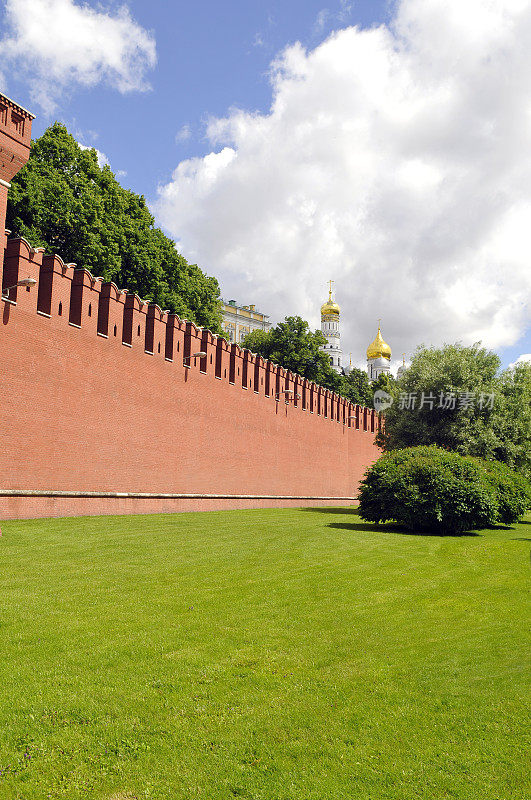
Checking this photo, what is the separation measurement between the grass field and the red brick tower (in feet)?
30.0

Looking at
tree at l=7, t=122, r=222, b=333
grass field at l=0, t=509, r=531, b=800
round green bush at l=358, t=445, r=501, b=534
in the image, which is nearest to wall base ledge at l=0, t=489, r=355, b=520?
grass field at l=0, t=509, r=531, b=800

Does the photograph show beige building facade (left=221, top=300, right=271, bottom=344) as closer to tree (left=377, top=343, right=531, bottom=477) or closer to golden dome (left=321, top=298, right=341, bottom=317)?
golden dome (left=321, top=298, right=341, bottom=317)

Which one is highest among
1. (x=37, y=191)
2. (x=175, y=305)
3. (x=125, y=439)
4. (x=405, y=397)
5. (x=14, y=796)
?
(x=37, y=191)

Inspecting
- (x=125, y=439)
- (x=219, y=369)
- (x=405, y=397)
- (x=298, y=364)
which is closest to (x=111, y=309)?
(x=125, y=439)

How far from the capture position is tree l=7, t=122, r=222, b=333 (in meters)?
28.7

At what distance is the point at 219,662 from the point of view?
601cm

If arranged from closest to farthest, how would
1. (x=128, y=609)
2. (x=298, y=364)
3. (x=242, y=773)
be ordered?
(x=242, y=773), (x=128, y=609), (x=298, y=364)

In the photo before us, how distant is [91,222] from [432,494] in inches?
846

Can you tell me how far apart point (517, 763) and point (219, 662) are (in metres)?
2.83

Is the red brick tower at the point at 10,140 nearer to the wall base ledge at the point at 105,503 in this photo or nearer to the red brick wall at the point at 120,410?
the red brick wall at the point at 120,410

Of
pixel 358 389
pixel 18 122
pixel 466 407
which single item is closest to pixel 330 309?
pixel 358 389

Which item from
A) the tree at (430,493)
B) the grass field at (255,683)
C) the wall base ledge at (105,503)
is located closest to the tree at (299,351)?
the wall base ledge at (105,503)

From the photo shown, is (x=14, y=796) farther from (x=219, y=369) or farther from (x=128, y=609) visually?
(x=219, y=369)

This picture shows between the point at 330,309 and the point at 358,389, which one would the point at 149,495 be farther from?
the point at 330,309
